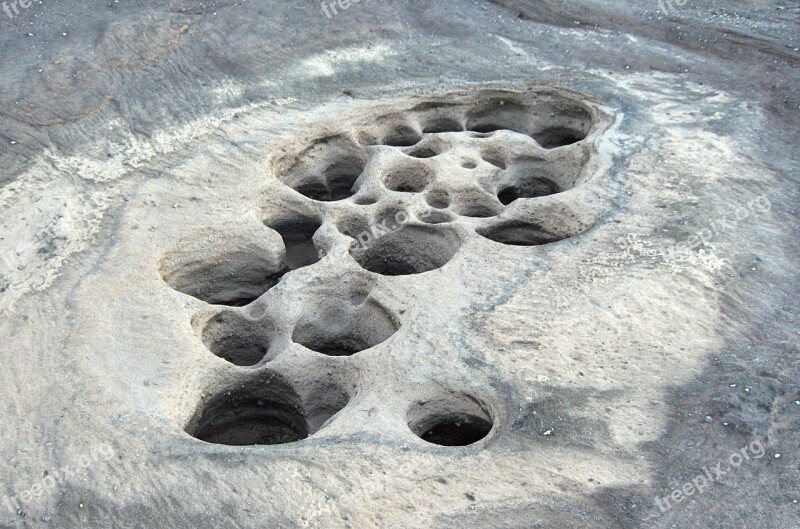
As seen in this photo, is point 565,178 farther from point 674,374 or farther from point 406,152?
point 674,374

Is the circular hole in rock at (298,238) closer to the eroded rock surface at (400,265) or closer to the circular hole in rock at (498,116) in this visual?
the eroded rock surface at (400,265)

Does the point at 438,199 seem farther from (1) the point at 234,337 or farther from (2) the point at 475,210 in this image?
(1) the point at 234,337

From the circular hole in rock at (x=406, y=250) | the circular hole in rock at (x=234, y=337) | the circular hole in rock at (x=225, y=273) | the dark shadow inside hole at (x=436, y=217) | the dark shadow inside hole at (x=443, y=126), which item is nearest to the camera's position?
the circular hole in rock at (x=234, y=337)

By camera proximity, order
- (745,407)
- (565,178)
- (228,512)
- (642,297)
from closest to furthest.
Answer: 1. (228,512)
2. (745,407)
3. (642,297)
4. (565,178)

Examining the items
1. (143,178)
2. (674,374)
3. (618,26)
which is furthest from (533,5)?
(674,374)

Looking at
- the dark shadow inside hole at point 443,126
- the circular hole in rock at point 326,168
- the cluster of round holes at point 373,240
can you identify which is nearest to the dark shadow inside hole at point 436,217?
the cluster of round holes at point 373,240

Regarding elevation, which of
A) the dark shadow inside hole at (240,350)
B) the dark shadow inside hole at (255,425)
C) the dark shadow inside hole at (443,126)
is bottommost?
the dark shadow inside hole at (255,425)
